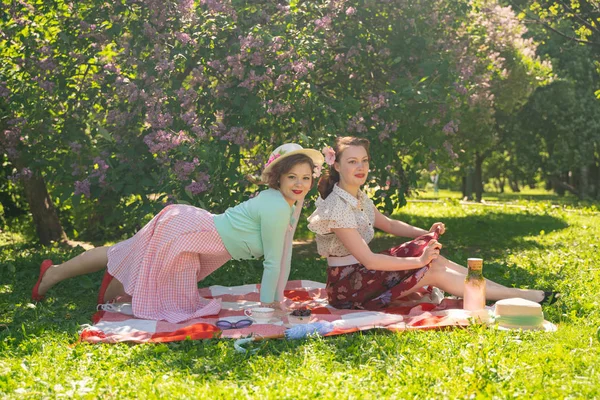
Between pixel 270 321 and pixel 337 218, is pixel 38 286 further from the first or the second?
Answer: pixel 337 218

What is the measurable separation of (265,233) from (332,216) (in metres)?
0.50

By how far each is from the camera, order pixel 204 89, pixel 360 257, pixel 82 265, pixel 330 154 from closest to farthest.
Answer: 1. pixel 360 257
2. pixel 330 154
3. pixel 82 265
4. pixel 204 89

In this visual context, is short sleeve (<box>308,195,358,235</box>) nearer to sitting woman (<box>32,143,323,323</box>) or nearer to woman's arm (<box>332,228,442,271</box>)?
woman's arm (<box>332,228,442,271</box>)

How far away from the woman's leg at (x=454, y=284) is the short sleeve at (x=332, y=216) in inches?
25.1

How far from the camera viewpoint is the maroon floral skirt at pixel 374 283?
5.11 m

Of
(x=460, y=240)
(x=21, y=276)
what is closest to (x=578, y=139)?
(x=460, y=240)

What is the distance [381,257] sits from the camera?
4.97 metres

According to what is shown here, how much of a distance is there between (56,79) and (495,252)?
5.42 m

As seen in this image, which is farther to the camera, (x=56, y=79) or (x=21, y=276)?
(x=56, y=79)

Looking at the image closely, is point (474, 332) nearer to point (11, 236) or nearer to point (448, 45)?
point (448, 45)

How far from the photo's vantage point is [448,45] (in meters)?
8.48

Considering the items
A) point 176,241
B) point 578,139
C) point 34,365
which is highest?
point 578,139

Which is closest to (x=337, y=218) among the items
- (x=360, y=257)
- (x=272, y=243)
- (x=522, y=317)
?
(x=360, y=257)

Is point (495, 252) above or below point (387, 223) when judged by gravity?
below
